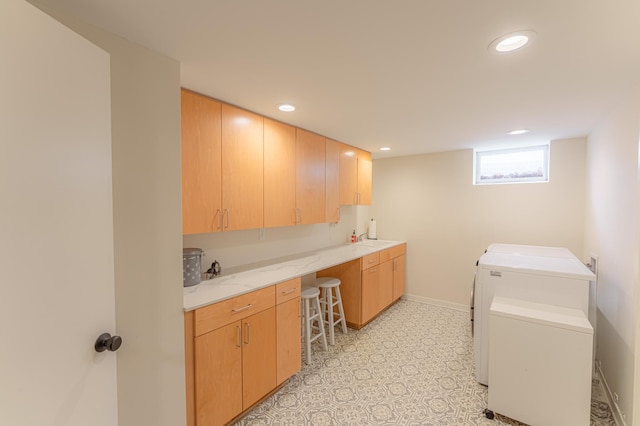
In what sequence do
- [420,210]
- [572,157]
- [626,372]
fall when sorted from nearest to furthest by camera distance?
[626,372]
[572,157]
[420,210]

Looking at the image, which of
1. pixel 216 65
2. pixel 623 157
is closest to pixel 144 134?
pixel 216 65

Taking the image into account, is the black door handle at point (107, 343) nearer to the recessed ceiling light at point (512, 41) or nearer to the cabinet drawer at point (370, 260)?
the recessed ceiling light at point (512, 41)

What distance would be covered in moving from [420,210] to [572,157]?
1877 millimetres

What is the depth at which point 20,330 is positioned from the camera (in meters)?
0.80

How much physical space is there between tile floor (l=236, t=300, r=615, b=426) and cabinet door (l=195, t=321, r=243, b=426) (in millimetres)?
262

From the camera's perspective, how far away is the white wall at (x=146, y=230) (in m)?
1.29

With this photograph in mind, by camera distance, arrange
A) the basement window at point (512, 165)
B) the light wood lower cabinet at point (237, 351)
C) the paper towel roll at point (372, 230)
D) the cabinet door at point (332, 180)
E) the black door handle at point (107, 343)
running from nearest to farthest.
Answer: the black door handle at point (107, 343), the light wood lower cabinet at point (237, 351), the cabinet door at point (332, 180), the basement window at point (512, 165), the paper towel roll at point (372, 230)

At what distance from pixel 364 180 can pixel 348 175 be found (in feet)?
1.49

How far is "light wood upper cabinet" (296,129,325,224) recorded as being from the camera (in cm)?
280

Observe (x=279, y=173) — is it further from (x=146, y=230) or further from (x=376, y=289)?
(x=376, y=289)

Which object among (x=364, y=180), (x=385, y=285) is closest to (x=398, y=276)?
(x=385, y=285)

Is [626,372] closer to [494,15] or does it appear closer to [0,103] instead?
[494,15]

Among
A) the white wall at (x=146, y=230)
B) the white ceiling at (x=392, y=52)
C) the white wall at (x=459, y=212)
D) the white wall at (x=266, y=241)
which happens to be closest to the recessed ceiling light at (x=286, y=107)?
the white ceiling at (x=392, y=52)

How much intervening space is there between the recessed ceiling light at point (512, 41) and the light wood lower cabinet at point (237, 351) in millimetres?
2030
